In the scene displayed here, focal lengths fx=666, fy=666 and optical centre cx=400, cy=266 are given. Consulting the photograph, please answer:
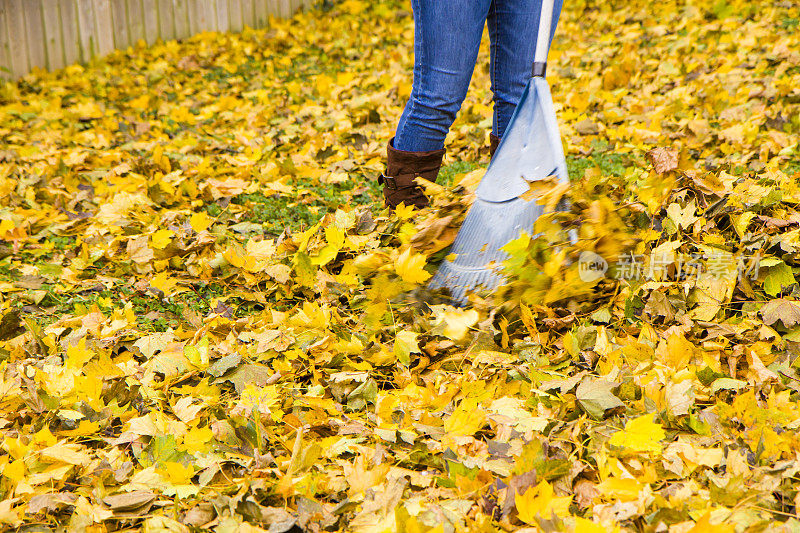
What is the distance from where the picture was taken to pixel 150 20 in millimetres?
5500

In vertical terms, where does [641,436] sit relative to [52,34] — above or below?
below

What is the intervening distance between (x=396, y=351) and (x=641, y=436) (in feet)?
2.06

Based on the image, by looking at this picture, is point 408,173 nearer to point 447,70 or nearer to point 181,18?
point 447,70

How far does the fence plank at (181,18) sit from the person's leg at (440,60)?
14.0ft

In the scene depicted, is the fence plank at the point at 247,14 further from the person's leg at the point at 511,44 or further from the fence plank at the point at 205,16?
the person's leg at the point at 511,44

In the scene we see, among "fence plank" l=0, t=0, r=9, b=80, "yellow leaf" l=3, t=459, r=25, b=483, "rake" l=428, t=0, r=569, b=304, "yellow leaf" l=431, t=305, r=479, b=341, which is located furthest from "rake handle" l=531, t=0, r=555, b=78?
"fence plank" l=0, t=0, r=9, b=80

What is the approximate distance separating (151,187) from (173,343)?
1221mm

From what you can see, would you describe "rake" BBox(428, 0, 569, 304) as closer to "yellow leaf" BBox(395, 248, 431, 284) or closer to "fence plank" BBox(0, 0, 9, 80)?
"yellow leaf" BBox(395, 248, 431, 284)

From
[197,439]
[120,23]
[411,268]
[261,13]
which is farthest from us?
[261,13]

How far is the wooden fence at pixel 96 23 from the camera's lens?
470 cm

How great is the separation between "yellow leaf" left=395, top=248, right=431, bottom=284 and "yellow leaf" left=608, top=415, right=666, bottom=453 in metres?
0.70

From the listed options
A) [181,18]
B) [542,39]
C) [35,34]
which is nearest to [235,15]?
[181,18]

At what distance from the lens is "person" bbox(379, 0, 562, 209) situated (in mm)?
1934

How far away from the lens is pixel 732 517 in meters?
1.14
